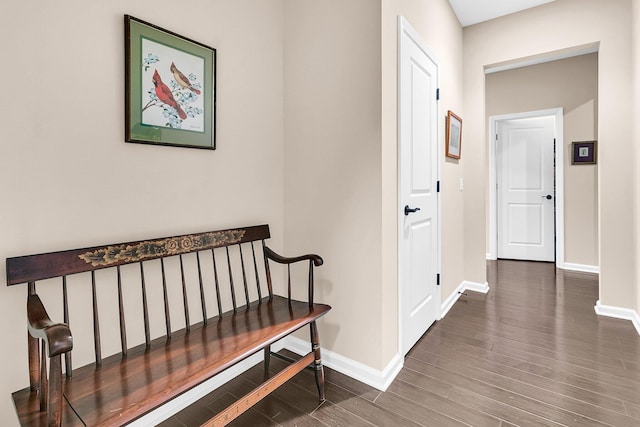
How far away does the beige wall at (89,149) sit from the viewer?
1200mm

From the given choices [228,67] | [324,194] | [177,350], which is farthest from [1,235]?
[324,194]

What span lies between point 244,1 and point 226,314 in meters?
1.84

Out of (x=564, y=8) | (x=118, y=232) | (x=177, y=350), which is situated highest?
(x=564, y=8)

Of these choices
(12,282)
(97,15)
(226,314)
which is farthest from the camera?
(226,314)

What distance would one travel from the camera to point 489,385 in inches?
74.3

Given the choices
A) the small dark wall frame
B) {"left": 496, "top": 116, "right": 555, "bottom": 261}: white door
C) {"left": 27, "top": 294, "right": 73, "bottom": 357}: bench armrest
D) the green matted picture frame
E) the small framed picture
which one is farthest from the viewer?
{"left": 496, "top": 116, "right": 555, "bottom": 261}: white door

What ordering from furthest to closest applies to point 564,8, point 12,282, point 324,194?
point 564,8 < point 324,194 < point 12,282

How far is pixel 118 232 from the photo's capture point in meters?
1.47

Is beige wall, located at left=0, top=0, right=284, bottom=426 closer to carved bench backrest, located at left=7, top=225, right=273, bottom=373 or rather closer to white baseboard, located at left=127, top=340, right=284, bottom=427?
carved bench backrest, located at left=7, top=225, right=273, bottom=373

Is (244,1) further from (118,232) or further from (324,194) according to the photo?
(118,232)

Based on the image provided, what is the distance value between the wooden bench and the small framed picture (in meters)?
1.95

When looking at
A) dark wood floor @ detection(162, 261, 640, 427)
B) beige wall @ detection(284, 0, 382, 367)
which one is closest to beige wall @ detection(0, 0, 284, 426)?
beige wall @ detection(284, 0, 382, 367)

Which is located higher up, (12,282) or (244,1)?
(244,1)

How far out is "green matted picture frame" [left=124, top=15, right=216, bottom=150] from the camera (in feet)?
4.90
